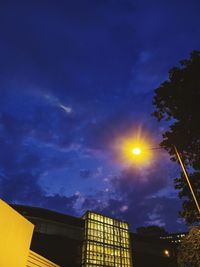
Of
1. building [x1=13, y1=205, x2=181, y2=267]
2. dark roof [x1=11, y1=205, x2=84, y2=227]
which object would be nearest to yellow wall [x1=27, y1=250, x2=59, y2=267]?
building [x1=13, y1=205, x2=181, y2=267]

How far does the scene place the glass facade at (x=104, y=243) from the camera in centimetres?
2547

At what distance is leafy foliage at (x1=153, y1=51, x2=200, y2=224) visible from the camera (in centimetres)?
1239

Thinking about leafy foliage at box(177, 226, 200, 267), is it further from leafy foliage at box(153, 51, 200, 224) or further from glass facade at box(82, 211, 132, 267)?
glass facade at box(82, 211, 132, 267)

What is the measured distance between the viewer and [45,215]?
26766 millimetres

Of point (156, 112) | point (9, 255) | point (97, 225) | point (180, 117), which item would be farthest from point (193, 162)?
point (97, 225)

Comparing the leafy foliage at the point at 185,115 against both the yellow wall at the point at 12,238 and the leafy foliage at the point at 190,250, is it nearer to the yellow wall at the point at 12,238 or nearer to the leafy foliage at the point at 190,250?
the leafy foliage at the point at 190,250

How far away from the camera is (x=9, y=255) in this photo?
3.55 m

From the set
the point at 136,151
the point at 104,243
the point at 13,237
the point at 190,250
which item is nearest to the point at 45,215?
the point at 104,243

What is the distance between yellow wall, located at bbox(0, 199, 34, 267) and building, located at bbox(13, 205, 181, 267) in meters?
23.6

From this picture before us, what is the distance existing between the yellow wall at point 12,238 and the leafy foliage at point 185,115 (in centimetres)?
1056

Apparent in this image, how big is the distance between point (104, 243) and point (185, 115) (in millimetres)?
22430

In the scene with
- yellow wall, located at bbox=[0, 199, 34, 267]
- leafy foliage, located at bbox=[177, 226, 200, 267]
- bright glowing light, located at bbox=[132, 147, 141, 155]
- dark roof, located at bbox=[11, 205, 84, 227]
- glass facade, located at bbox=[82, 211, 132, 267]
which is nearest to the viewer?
yellow wall, located at bbox=[0, 199, 34, 267]

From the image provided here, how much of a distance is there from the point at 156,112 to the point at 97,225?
2029cm

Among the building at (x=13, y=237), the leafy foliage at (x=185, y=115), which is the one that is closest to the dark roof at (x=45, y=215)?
the leafy foliage at (x=185, y=115)
